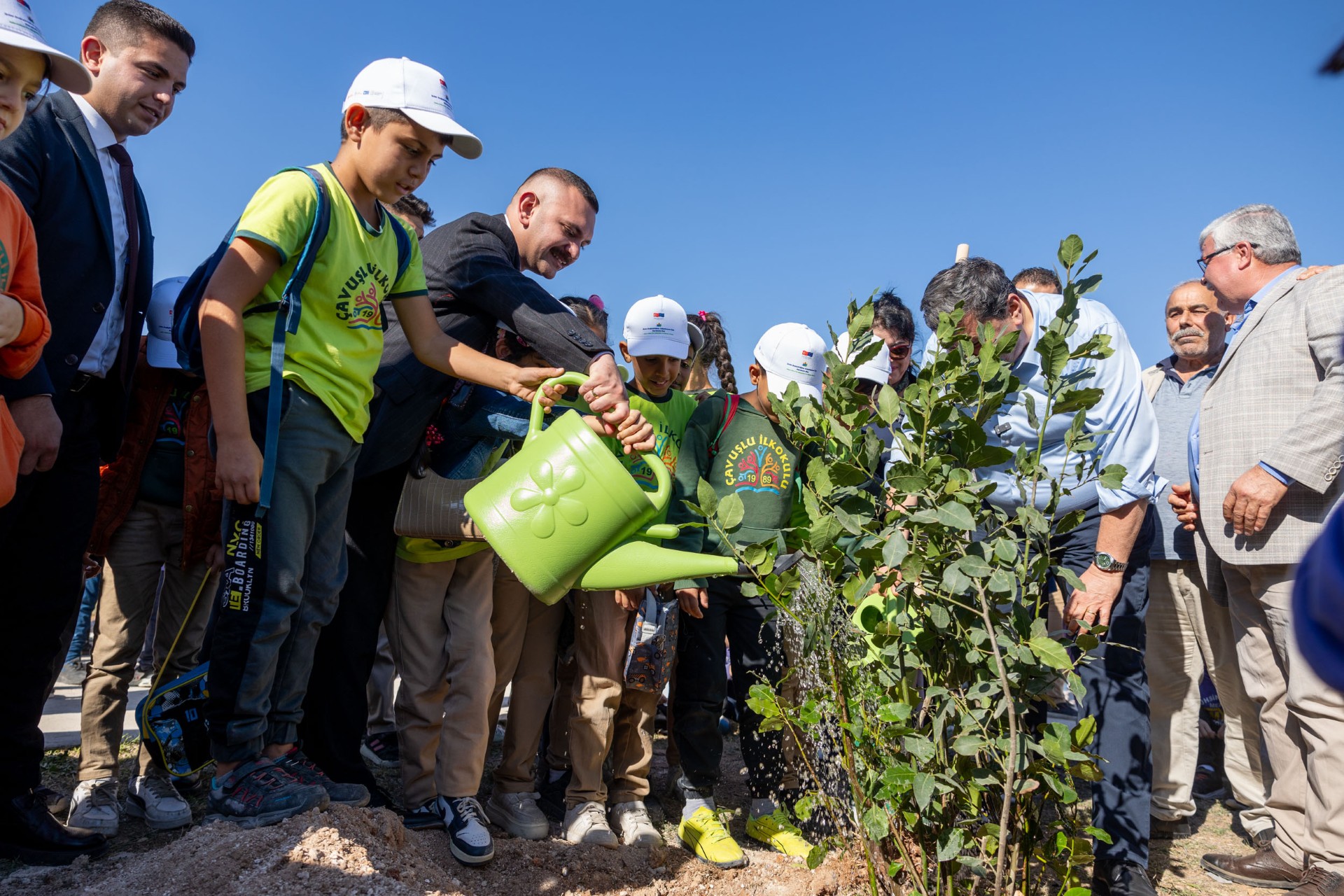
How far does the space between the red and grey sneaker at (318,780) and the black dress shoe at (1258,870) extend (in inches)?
102

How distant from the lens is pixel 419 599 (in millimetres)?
2723

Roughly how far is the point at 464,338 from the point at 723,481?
41.6 inches

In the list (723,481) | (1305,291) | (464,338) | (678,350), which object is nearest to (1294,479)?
(1305,291)

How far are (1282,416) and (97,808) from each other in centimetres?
339

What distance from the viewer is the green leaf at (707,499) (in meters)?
1.76

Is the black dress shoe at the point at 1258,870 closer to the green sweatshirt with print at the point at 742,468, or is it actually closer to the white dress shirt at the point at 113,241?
the green sweatshirt with print at the point at 742,468

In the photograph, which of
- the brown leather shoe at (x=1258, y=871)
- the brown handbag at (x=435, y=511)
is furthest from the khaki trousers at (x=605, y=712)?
the brown leather shoe at (x=1258, y=871)

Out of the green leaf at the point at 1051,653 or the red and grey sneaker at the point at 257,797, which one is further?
the red and grey sneaker at the point at 257,797

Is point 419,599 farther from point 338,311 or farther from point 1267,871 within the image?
point 1267,871

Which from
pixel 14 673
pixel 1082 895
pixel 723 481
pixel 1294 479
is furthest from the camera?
pixel 723 481

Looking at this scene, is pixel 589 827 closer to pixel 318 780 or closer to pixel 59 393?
pixel 318 780

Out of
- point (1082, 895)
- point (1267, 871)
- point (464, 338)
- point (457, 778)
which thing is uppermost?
point (464, 338)

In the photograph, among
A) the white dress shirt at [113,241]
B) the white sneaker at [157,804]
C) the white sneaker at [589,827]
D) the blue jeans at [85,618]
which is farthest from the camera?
the blue jeans at [85,618]

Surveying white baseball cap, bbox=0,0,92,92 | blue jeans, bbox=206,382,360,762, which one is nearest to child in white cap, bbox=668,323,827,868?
blue jeans, bbox=206,382,360,762
